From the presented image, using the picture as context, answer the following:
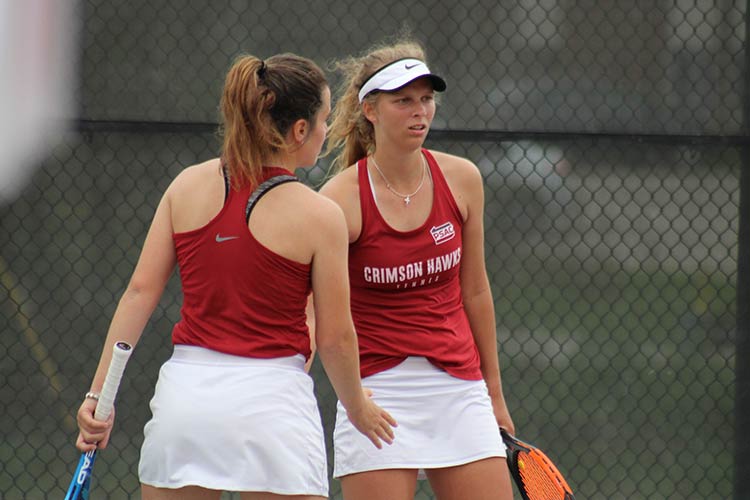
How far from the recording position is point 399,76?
284 centimetres

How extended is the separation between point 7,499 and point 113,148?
1.52m

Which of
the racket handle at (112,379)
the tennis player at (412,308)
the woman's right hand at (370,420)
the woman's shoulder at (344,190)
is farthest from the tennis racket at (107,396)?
the woman's shoulder at (344,190)

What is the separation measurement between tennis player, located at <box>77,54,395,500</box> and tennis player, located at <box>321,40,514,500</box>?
22.5 inches

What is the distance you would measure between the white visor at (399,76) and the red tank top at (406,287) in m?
0.24

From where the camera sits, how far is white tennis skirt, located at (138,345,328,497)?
81.4 inches

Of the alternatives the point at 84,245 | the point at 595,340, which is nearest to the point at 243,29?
the point at 84,245

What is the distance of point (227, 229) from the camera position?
211 cm

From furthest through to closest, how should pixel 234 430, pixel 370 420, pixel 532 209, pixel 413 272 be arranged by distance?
pixel 532 209 → pixel 413 272 → pixel 370 420 → pixel 234 430

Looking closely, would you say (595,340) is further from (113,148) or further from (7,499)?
(7,499)

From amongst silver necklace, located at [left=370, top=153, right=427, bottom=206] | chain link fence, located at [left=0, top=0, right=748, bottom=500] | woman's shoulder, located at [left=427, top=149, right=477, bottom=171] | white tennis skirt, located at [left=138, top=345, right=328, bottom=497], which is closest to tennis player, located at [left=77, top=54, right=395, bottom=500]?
white tennis skirt, located at [left=138, top=345, right=328, bottom=497]

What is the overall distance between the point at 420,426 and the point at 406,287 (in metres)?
0.34

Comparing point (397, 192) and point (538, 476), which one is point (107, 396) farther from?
point (538, 476)

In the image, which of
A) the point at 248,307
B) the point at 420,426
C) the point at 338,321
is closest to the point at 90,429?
the point at 248,307

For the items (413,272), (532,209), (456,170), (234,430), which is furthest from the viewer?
(532,209)
